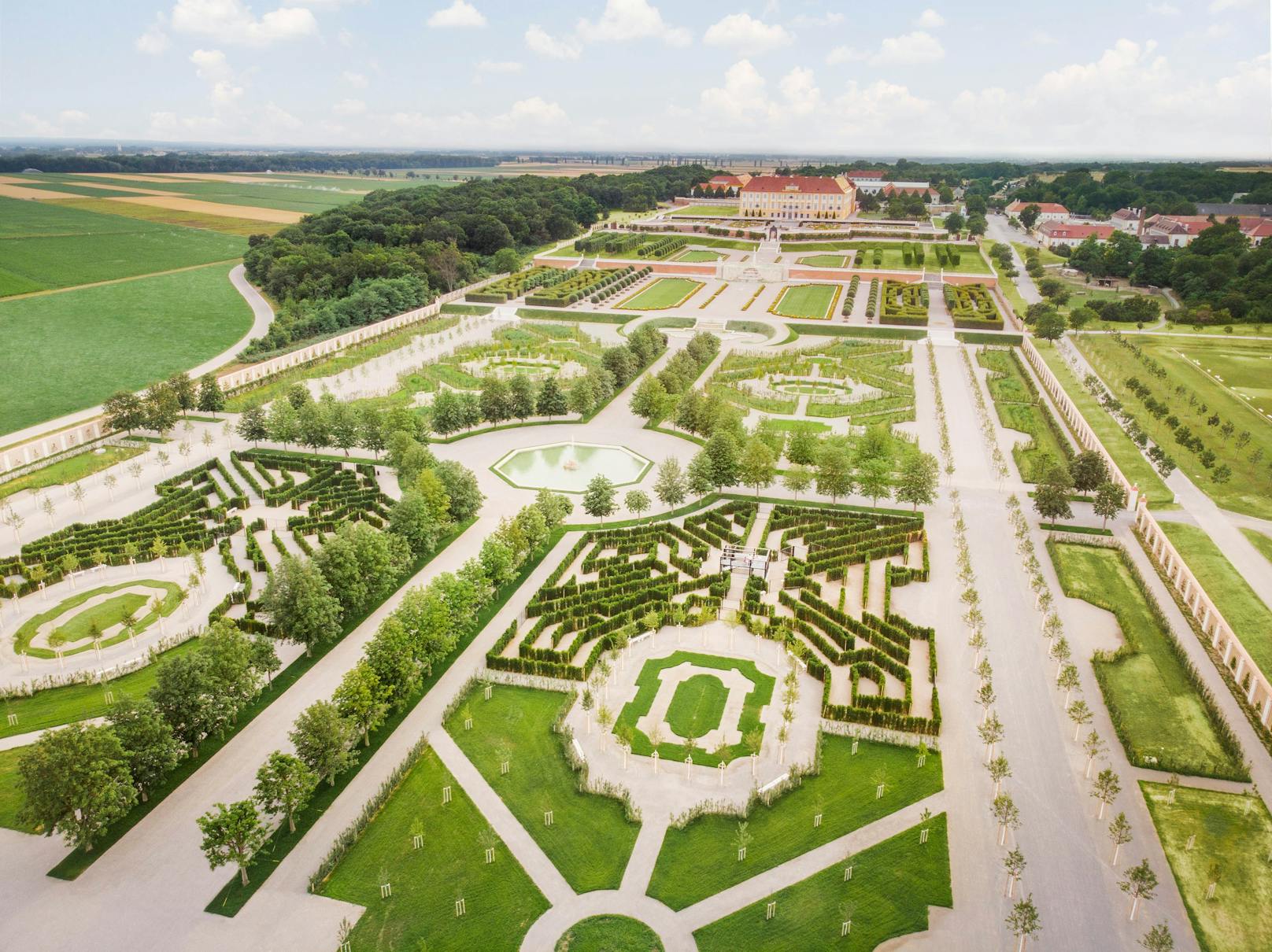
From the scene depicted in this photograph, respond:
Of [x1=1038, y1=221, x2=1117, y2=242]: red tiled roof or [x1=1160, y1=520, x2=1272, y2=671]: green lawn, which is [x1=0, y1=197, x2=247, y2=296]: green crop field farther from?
[x1=1038, y1=221, x2=1117, y2=242]: red tiled roof

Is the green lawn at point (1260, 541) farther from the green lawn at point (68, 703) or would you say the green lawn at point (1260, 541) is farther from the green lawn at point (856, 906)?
the green lawn at point (68, 703)

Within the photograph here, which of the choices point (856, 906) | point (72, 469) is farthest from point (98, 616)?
point (856, 906)

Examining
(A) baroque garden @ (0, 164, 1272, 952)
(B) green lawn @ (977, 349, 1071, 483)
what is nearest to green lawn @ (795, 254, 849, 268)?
(B) green lawn @ (977, 349, 1071, 483)

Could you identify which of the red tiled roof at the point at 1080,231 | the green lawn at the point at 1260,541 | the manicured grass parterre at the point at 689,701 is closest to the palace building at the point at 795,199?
the red tiled roof at the point at 1080,231

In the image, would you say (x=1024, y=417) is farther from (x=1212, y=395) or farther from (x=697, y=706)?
(x=697, y=706)

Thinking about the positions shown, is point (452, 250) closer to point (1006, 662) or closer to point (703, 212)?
point (703, 212)

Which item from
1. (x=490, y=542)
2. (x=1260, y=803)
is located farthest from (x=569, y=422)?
(x=1260, y=803)

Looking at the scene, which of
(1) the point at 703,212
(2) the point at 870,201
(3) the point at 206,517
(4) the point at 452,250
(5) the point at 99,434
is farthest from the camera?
(2) the point at 870,201
